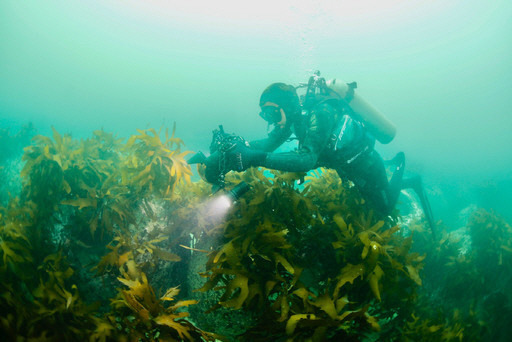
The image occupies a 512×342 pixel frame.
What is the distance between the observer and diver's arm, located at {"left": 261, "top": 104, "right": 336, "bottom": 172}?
251 centimetres

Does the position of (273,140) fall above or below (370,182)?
above

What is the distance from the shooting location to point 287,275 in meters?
2.18

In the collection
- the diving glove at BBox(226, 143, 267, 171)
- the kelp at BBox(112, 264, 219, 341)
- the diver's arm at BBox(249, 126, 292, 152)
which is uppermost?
the diver's arm at BBox(249, 126, 292, 152)

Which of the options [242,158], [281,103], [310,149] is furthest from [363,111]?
[242,158]

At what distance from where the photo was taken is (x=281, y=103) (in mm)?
3471

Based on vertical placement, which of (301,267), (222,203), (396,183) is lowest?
(301,267)

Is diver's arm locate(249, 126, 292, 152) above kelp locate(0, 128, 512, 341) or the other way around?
above

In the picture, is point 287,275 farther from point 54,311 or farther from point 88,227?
point 88,227

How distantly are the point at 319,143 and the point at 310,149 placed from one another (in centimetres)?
22

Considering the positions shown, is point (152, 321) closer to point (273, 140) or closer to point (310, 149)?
point (310, 149)

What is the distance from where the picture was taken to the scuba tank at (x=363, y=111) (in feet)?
13.7

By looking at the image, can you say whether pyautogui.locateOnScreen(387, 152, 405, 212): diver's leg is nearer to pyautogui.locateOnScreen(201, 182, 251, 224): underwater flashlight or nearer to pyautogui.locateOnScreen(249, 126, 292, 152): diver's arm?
pyautogui.locateOnScreen(249, 126, 292, 152): diver's arm

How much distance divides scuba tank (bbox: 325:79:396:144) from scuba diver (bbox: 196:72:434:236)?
0.02 m

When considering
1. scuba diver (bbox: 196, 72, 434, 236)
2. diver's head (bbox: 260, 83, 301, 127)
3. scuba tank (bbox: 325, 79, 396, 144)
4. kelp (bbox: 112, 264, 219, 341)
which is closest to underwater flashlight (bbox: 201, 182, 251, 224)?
scuba diver (bbox: 196, 72, 434, 236)
